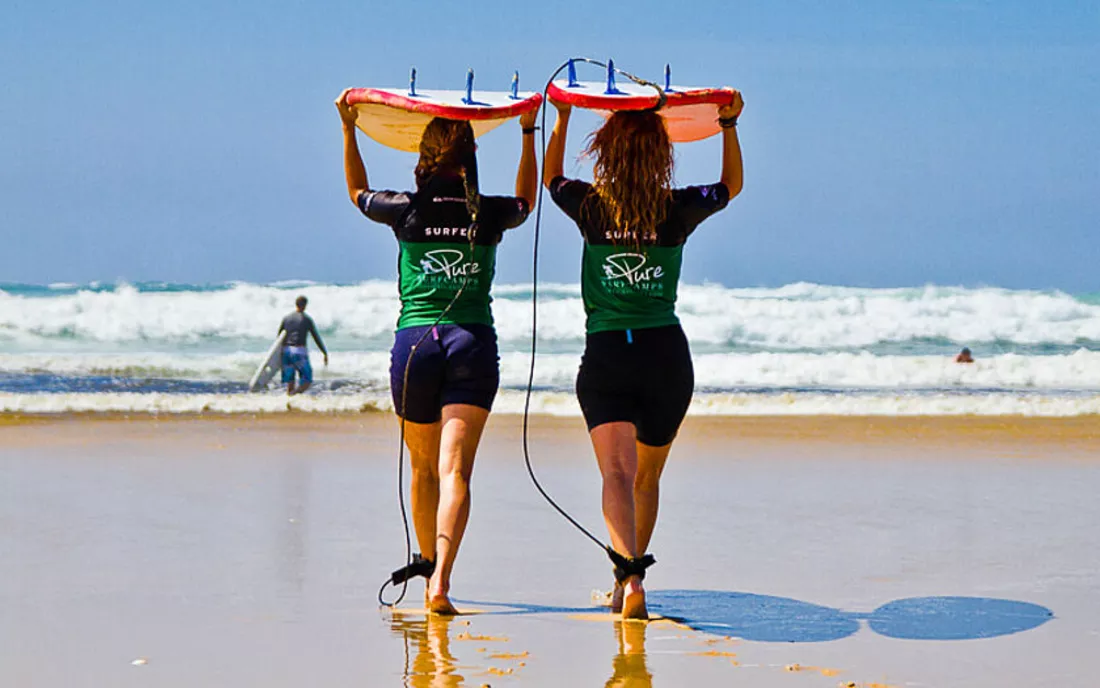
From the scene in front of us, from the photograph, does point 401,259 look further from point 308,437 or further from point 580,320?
point 580,320

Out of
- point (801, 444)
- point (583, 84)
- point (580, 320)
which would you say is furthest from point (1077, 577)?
point (580, 320)

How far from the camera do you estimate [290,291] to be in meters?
32.4

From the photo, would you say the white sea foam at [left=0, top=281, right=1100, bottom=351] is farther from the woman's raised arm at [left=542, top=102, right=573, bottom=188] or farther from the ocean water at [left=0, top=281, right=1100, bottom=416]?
the woman's raised arm at [left=542, top=102, right=573, bottom=188]

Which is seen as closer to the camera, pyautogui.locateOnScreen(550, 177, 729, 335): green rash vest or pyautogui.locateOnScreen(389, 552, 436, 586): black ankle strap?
pyautogui.locateOnScreen(550, 177, 729, 335): green rash vest

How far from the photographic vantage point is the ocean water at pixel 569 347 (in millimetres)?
15680

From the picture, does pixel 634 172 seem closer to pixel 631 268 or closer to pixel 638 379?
pixel 631 268

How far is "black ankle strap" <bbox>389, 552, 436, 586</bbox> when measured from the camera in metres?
5.38

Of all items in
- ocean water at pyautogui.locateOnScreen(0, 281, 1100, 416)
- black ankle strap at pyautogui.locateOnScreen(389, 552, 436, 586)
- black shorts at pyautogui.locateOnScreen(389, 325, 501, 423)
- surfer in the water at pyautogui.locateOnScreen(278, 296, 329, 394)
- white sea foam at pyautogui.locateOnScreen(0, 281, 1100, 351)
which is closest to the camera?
black shorts at pyautogui.locateOnScreen(389, 325, 501, 423)

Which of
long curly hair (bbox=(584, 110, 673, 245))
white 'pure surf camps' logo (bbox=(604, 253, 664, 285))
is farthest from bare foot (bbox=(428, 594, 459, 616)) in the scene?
long curly hair (bbox=(584, 110, 673, 245))

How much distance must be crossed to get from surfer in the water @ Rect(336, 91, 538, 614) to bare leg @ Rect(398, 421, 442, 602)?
0.36 feet

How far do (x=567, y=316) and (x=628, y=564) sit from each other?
904 inches

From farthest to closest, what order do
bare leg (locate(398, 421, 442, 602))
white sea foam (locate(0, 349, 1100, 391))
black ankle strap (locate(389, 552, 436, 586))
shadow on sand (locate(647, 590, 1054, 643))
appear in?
white sea foam (locate(0, 349, 1100, 391)) → bare leg (locate(398, 421, 442, 602)) → black ankle strap (locate(389, 552, 436, 586)) → shadow on sand (locate(647, 590, 1054, 643))

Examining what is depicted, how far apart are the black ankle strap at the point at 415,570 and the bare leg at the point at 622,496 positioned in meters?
0.74

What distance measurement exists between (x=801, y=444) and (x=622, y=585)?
255 inches
